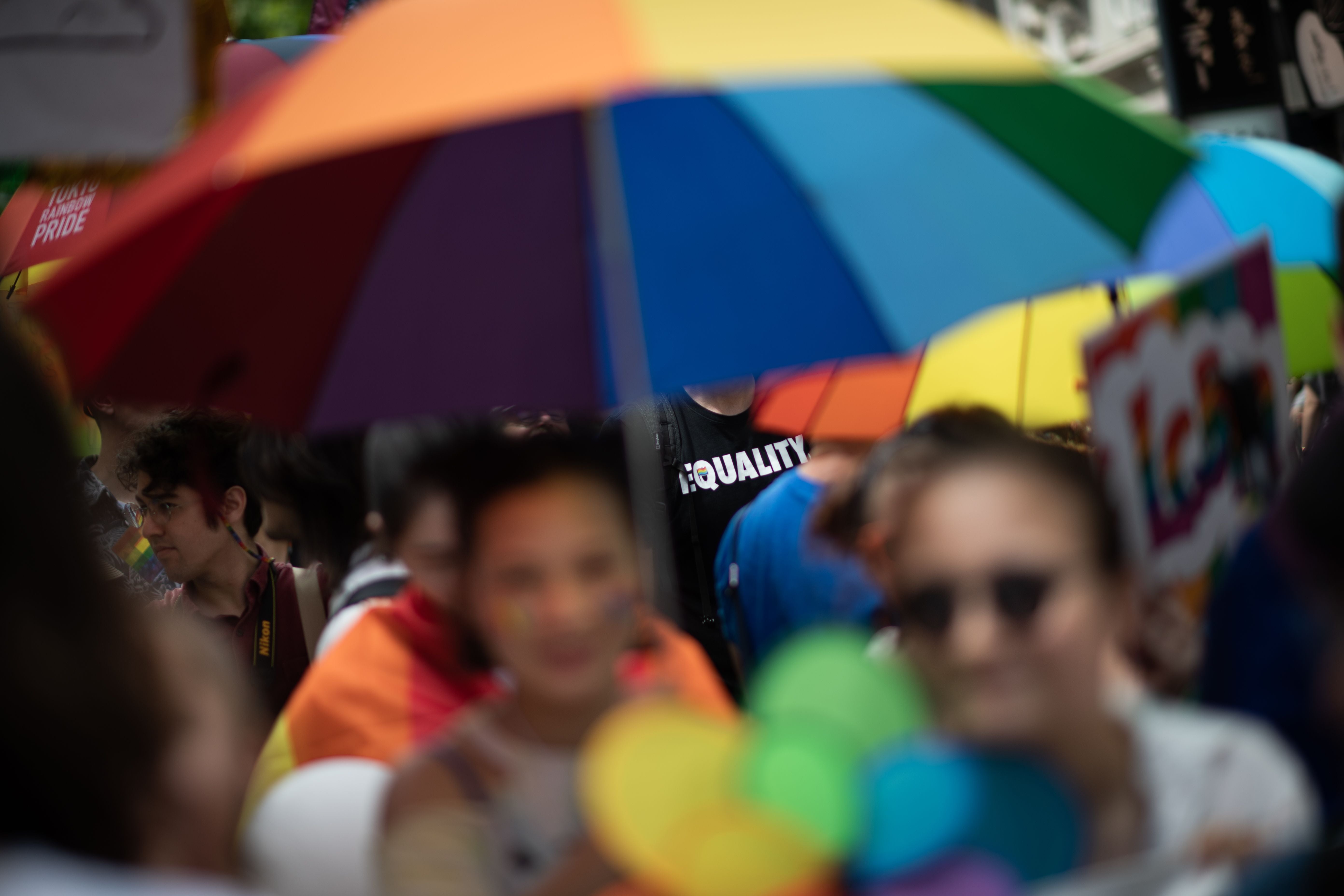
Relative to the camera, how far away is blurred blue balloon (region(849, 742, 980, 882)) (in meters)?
1.60

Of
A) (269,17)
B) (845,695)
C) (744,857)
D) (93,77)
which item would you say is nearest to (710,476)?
(93,77)

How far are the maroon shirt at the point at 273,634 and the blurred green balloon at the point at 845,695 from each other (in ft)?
6.59

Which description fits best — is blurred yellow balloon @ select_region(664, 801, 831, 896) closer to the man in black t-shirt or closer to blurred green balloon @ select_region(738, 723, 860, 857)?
blurred green balloon @ select_region(738, 723, 860, 857)

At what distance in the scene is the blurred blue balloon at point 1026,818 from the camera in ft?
5.32

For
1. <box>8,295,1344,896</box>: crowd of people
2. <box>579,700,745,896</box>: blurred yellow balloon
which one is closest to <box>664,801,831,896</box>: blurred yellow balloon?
<box>579,700,745,896</box>: blurred yellow balloon

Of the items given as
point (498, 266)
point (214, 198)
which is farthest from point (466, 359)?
point (214, 198)

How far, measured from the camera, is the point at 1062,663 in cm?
165

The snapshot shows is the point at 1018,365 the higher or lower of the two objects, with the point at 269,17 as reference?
higher

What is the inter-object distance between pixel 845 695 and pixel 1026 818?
259 millimetres

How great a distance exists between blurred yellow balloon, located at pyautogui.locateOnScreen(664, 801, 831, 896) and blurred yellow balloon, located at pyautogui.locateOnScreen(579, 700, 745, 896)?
1 cm

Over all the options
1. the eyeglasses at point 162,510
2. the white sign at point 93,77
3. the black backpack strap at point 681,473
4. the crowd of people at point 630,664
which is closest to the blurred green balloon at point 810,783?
the crowd of people at point 630,664

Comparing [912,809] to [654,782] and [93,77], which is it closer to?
[654,782]

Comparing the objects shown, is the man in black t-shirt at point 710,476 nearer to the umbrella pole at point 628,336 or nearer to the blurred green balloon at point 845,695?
the umbrella pole at point 628,336

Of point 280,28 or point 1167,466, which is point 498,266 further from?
point 280,28
